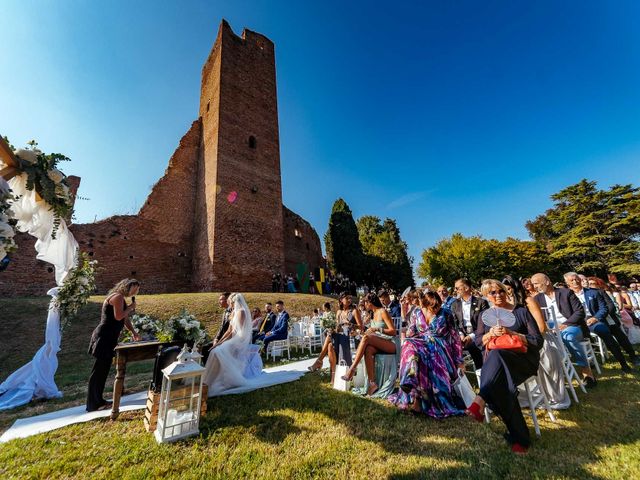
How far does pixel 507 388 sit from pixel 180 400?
3250 millimetres

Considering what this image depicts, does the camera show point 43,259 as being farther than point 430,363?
Yes

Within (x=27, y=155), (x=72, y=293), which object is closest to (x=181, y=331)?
(x=27, y=155)

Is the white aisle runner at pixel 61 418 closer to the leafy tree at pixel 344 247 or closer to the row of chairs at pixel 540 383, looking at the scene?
the row of chairs at pixel 540 383

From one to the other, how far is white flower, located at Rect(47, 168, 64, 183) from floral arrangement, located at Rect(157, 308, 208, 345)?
2.14 m

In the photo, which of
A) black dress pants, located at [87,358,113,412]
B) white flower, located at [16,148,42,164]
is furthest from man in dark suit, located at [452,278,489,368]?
white flower, located at [16,148,42,164]

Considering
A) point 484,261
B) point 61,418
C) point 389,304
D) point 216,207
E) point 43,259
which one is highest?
point 216,207

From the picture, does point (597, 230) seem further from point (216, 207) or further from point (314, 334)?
point (216, 207)

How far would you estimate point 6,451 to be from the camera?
8.63 feet

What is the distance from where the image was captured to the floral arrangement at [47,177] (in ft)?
9.35

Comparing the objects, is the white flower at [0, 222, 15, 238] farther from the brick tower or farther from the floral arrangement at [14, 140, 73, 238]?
the brick tower

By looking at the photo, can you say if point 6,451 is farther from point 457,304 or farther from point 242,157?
point 242,157

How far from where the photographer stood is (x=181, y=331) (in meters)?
4.05

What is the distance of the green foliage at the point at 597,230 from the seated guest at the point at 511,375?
3001 centimetres

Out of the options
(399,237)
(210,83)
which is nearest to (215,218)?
(210,83)
